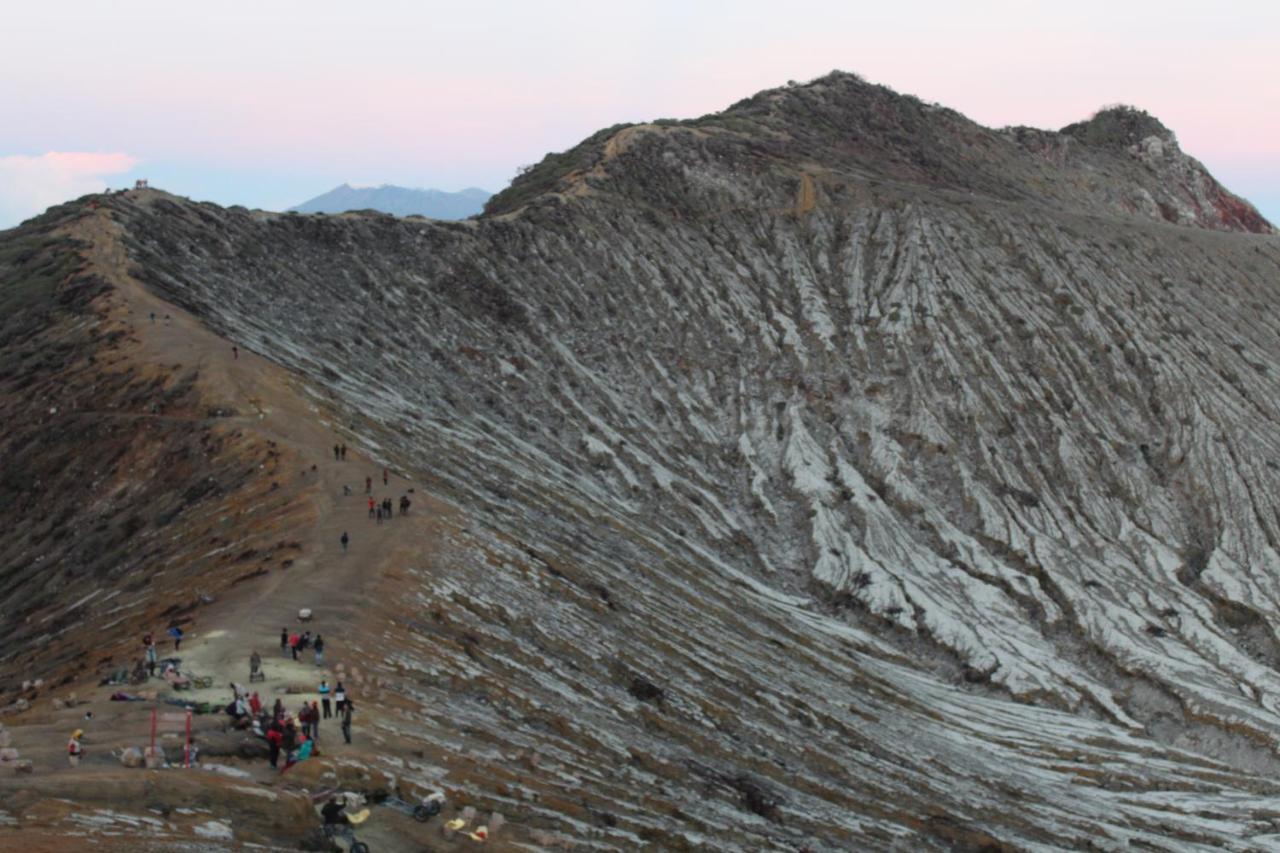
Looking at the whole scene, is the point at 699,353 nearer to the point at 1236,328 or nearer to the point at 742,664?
the point at 742,664

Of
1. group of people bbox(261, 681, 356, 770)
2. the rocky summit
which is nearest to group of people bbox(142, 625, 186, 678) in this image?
the rocky summit

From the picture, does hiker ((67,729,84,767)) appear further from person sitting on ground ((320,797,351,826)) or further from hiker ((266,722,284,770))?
person sitting on ground ((320,797,351,826))

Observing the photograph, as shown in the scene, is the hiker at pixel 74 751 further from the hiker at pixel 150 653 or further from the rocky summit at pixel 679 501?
the hiker at pixel 150 653

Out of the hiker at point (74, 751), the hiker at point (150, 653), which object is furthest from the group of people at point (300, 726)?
the hiker at point (150, 653)

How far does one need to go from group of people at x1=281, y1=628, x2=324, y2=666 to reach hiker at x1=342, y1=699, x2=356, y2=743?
300 centimetres

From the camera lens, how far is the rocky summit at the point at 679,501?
25.7 m

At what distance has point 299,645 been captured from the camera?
83.2ft

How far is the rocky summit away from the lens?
84.2 ft

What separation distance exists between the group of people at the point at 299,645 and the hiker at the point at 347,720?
3.00 meters

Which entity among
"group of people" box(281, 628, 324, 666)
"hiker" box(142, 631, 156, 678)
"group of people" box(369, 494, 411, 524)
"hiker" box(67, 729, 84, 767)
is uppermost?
"group of people" box(369, 494, 411, 524)

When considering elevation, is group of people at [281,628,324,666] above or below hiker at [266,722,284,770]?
above

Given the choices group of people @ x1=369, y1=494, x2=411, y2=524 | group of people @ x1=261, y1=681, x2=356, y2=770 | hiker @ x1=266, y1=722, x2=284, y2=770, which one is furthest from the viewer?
group of people @ x1=369, y1=494, x2=411, y2=524

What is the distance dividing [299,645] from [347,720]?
4.14 m

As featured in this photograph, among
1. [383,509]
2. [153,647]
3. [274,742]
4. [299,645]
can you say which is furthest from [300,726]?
[383,509]
